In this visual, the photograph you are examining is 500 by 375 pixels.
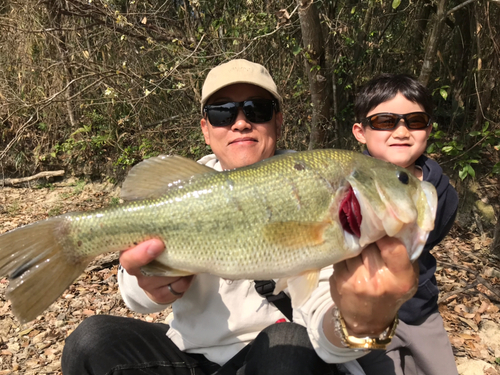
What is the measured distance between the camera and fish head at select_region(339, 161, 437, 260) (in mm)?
1283

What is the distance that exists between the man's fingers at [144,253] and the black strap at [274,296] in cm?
71

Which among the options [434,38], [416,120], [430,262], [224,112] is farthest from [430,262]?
[434,38]

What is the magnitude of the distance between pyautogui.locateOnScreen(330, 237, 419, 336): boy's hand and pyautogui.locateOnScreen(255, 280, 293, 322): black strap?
539mm

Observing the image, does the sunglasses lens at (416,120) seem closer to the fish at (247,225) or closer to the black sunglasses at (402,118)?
the black sunglasses at (402,118)

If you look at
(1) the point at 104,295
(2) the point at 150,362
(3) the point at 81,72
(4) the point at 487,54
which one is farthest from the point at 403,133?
(3) the point at 81,72

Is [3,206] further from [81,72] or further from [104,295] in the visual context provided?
[104,295]

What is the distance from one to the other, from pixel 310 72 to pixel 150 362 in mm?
4077

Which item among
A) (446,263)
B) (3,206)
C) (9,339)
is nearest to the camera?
(9,339)

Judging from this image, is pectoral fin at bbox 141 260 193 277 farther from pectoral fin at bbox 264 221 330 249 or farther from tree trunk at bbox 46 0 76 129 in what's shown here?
tree trunk at bbox 46 0 76 129

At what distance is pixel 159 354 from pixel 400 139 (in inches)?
88.3

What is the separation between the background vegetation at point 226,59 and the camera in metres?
4.27

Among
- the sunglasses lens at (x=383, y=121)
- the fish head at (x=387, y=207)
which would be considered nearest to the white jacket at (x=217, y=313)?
the fish head at (x=387, y=207)

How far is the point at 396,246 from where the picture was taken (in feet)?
4.17

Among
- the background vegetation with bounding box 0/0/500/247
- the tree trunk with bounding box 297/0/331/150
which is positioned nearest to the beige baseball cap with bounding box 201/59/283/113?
the background vegetation with bounding box 0/0/500/247
